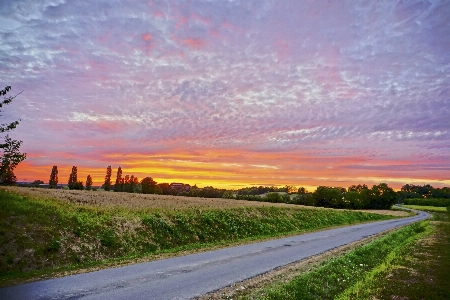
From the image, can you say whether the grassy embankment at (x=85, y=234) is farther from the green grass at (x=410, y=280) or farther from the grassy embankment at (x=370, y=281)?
the green grass at (x=410, y=280)

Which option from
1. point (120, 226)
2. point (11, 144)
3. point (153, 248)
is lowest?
point (153, 248)

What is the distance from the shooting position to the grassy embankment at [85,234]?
15.2 meters

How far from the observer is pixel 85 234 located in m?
19.1

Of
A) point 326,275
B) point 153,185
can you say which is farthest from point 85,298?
point 153,185

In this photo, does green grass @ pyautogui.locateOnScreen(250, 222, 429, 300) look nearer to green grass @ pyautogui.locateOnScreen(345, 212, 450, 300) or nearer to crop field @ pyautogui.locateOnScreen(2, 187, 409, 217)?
green grass @ pyautogui.locateOnScreen(345, 212, 450, 300)

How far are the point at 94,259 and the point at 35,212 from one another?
4.74 m

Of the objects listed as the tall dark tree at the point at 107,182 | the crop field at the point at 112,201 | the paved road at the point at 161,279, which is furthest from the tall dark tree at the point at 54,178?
the paved road at the point at 161,279

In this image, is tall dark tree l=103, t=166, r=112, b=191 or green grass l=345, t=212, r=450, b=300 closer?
green grass l=345, t=212, r=450, b=300

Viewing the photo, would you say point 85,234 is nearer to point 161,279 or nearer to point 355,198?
point 161,279

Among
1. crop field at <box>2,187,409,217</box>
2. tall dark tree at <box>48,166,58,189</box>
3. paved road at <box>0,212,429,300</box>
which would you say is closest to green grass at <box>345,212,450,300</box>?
paved road at <box>0,212,429,300</box>

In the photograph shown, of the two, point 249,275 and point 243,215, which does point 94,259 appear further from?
point 243,215

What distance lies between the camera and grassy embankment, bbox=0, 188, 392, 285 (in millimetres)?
15242

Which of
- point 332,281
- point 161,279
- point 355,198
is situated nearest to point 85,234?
point 161,279

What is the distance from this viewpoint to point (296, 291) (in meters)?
11.9
